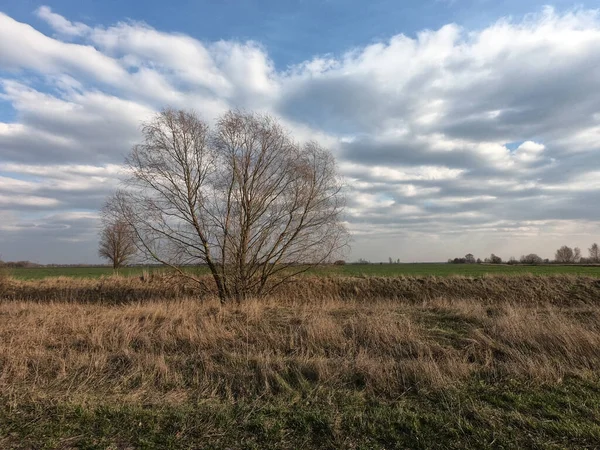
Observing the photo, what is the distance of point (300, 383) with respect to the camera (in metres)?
5.84

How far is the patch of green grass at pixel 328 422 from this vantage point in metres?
4.08

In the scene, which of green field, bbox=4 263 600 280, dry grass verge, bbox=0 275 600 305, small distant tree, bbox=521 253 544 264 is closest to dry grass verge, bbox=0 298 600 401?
green field, bbox=4 263 600 280

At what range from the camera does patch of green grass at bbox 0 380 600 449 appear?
4.08 metres

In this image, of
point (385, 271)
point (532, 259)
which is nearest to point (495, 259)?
point (532, 259)

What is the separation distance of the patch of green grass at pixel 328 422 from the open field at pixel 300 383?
20 mm

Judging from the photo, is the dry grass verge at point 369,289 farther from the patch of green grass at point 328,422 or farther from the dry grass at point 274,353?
the patch of green grass at point 328,422

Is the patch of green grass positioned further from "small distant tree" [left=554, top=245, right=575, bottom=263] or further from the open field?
"small distant tree" [left=554, top=245, right=575, bottom=263]

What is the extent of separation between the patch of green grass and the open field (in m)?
0.02

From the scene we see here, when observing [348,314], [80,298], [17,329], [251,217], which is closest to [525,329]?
[348,314]

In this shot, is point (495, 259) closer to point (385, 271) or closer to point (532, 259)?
point (532, 259)

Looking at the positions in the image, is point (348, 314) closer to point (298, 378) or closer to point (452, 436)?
point (298, 378)

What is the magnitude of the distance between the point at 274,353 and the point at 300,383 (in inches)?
76.8

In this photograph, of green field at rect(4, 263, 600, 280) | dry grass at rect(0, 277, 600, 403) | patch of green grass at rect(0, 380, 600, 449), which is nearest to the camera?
patch of green grass at rect(0, 380, 600, 449)

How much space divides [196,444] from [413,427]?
2.29 m
